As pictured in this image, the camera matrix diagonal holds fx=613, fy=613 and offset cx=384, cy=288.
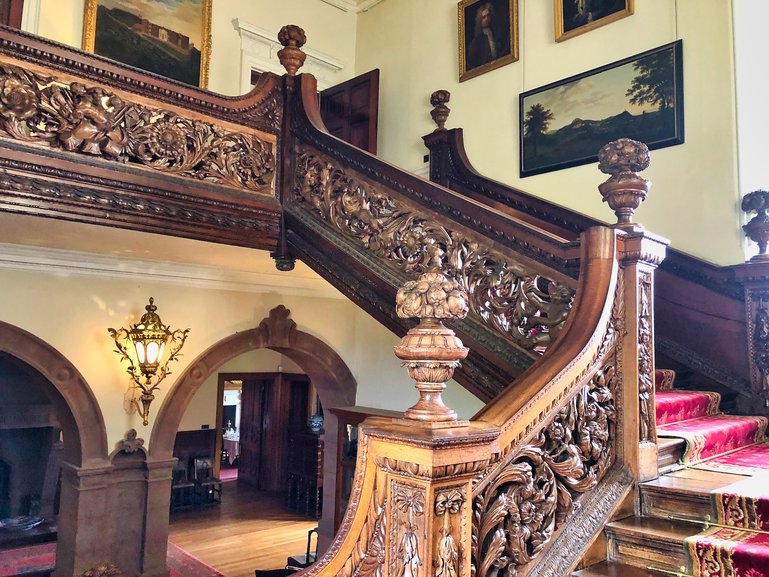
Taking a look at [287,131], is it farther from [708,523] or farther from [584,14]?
[708,523]

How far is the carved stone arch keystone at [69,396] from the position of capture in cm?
465

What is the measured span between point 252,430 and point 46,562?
5179 millimetres

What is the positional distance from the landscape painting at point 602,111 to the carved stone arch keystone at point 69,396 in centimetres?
398

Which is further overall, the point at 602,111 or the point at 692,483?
the point at 602,111

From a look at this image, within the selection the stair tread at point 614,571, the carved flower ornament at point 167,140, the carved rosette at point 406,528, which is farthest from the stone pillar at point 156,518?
the carved rosette at point 406,528

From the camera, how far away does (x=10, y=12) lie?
478cm

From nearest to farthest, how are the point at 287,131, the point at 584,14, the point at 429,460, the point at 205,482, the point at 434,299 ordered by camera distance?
the point at 429,460, the point at 434,299, the point at 287,131, the point at 584,14, the point at 205,482

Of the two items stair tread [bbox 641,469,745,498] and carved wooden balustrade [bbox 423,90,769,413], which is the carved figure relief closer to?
stair tread [bbox 641,469,745,498]

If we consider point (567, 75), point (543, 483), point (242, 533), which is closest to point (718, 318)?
point (543, 483)

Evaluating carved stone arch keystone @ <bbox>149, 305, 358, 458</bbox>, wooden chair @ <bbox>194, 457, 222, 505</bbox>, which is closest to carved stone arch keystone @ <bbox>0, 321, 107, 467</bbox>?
carved stone arch keystone @ <bbox>149, 305, 358, 458</bbox>

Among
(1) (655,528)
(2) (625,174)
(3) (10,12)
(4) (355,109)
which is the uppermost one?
(3) (10,12)

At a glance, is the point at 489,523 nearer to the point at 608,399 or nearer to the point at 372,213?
the point at 608,399

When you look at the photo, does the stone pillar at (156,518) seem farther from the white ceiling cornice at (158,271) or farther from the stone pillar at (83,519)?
the white ceiling cornice at (158,271)

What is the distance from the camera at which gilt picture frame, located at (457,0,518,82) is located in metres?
5.18
